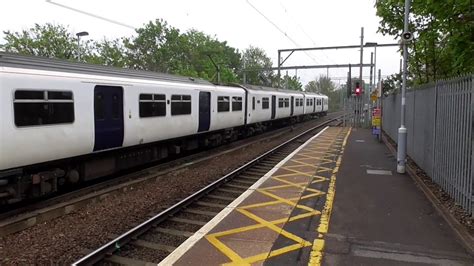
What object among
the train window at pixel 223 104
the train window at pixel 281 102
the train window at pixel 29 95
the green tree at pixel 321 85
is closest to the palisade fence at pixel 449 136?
the train window at pixel 29 95

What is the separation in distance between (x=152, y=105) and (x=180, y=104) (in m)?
1.79

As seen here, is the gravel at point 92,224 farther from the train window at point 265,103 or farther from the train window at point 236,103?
the train window at point 265,103

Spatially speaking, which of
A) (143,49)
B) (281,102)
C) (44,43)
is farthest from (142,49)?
(281,102)

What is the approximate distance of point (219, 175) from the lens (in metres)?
11.0

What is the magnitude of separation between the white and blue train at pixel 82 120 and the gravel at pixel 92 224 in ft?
3.58

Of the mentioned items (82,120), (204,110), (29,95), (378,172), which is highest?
(29,95)

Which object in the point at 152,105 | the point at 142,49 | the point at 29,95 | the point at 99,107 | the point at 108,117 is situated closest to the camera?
the point at 29,95

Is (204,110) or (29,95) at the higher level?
(29,95)

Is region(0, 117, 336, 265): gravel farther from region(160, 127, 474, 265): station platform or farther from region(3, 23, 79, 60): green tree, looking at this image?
region(3, 23, 79, 60): green tree

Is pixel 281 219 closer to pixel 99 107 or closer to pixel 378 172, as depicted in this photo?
pixel 99 107

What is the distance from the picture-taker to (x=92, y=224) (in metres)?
6.70

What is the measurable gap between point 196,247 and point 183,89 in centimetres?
850

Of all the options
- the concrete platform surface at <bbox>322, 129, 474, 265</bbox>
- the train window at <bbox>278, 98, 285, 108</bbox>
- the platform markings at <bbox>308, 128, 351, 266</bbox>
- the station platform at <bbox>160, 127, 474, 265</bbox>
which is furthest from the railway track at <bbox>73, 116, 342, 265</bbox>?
the train window at <bbox>278, 98, 285, 108</bbox>

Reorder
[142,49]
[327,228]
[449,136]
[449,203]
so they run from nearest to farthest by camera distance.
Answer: [327,228]
[449,203]
[449,136]
[142,49]
